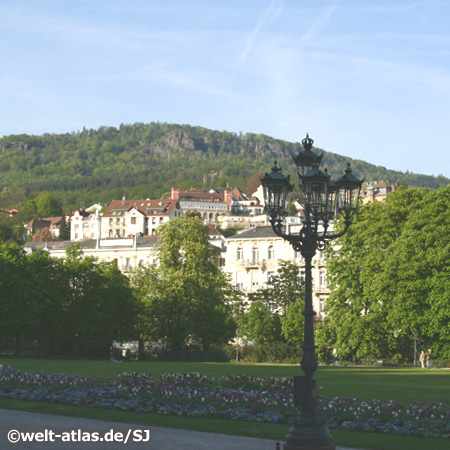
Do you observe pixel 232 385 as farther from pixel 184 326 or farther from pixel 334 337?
pixel 184 326

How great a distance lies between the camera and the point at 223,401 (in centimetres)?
2836

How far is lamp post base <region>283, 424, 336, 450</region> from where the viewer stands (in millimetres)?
19562

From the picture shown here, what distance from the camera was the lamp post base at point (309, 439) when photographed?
1956 cm

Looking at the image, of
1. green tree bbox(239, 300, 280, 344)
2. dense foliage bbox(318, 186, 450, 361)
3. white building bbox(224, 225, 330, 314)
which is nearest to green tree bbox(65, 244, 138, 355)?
green tree bbox(239, 300, 280, 344)

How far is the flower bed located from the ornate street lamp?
16.5 feet

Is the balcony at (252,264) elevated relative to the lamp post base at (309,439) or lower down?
elevated

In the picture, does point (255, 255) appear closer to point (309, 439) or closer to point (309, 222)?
point (309, 222)

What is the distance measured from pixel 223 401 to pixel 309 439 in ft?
29.6

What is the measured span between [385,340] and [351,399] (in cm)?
3120

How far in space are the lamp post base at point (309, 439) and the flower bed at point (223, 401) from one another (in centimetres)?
492

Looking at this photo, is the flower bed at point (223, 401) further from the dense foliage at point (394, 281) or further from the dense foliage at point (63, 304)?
the dense foliage at point (63, 304)

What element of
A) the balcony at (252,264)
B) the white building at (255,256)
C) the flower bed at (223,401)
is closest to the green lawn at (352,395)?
the flower bed at (223,401)

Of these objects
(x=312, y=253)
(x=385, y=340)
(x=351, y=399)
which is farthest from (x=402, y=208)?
(x=312, y=253)

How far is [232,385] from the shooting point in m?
31.7
